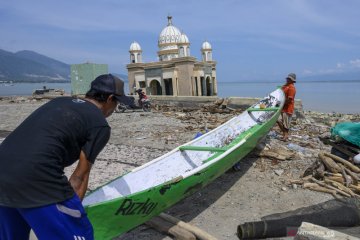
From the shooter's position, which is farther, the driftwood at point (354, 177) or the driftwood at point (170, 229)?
the driftwood at point (354, 177)

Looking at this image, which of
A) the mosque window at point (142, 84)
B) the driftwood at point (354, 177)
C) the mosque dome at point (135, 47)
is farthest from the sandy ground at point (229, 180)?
the mosque dome at point (135, 47)

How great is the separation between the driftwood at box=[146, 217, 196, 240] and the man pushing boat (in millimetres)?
1850

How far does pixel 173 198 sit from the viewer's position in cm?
462

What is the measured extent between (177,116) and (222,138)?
289 inches

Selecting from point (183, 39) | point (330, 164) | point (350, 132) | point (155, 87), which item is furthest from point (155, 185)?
point (183, 39)

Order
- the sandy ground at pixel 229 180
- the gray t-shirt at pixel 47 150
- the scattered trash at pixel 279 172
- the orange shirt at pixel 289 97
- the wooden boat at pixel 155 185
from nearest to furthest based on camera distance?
1. the gray t-shirt at pixel 47 150
2. the wooden boat at pixel 155 185
3. the sandy ground at pixel 229 180
4. the scattered trash at pixel 279 172
5. the orange shirt at pixel 289 97

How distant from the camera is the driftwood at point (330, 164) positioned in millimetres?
6554

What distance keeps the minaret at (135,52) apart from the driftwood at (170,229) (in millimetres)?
43518

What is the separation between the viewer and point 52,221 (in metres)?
2.47

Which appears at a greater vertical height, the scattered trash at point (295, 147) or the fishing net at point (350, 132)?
the fishing net at point (350, 132)

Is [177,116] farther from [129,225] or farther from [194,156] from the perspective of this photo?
[129,225]

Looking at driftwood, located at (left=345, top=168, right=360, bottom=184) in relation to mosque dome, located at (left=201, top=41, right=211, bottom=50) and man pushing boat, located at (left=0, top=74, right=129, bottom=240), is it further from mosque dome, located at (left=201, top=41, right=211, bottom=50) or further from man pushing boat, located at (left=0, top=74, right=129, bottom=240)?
mosque dome, located at (left=201, top=41, right=211, bottom=50)

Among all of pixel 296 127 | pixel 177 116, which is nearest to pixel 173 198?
pixel 296 127

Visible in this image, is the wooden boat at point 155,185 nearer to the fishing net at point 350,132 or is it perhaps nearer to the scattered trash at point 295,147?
the scattered trash at point 295,147
